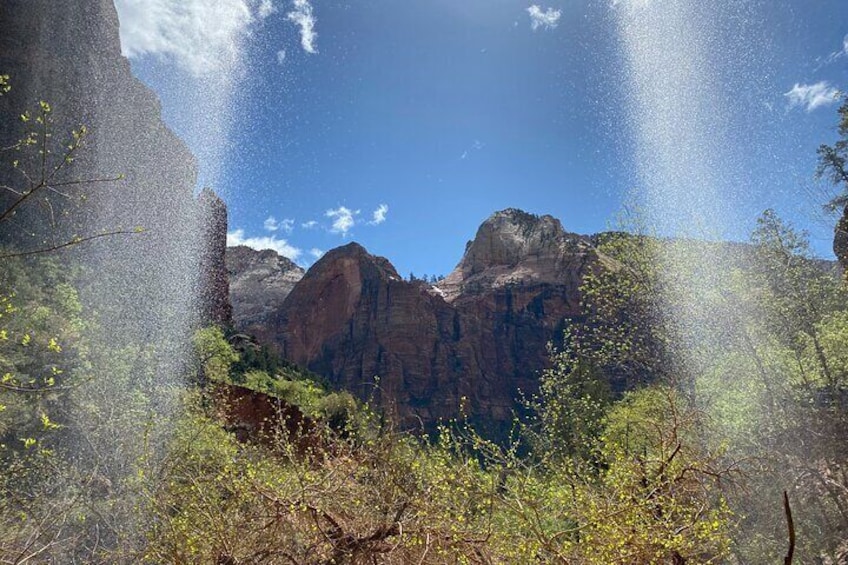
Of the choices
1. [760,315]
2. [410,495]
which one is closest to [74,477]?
[410,495]

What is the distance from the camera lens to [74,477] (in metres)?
11.2

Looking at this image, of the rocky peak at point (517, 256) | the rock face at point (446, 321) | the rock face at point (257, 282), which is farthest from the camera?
the rock face at point (257, 282)

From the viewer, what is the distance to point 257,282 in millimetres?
126438

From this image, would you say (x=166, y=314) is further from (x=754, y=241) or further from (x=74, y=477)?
(x=754, y=241)

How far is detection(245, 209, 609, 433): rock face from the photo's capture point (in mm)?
89312

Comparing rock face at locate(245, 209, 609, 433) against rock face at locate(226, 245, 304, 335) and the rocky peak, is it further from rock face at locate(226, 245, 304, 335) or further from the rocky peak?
rock face at locate(226, 245, 304, 335)

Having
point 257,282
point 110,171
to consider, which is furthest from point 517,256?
point 110,171

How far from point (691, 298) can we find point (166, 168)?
215ft

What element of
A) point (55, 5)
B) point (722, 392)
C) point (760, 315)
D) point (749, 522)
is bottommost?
point (749, 522)

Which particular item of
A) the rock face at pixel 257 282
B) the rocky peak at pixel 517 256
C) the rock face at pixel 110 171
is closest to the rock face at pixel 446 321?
the rocky peak at pixel 517 256

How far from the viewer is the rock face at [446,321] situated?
293 feet

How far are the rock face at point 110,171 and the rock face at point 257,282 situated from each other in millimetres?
43019

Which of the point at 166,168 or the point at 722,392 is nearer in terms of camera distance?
the point at 722,392

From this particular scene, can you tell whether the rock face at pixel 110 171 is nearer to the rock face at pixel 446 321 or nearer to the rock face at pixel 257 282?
the rock face at pixel 446 321
